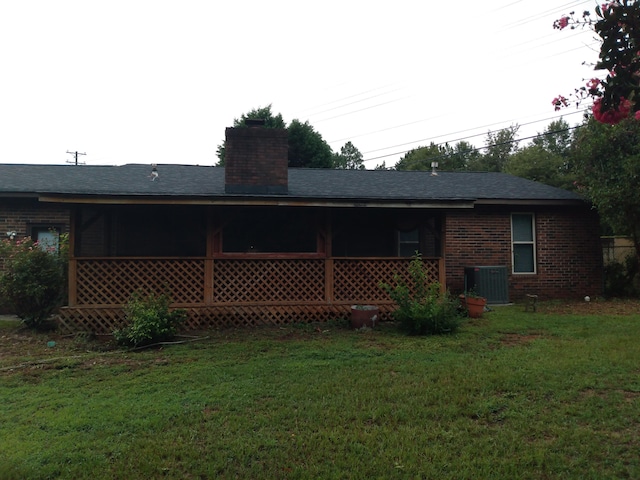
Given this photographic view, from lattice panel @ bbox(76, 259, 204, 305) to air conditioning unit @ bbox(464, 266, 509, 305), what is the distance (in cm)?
639

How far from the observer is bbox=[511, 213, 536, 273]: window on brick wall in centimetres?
1156

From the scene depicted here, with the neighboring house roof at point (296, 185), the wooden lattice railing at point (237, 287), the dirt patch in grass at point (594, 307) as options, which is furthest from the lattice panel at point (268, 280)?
the dirt patch in grass at point (594, 307)

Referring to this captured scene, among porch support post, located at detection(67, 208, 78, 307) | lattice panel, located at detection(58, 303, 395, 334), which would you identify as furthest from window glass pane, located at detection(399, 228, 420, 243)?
porch support post, located at detection(67, 208, 78, 307)

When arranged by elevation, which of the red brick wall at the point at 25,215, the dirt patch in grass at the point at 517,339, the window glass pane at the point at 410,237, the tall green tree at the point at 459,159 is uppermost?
the tall green tree at the point at 459,159

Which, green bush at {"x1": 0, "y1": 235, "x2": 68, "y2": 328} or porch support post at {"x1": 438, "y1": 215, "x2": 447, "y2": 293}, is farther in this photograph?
porch support post at {"x1": 438, "y1": 215, "x2": 447, "y2": 293}

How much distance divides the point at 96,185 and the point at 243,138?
3.20m

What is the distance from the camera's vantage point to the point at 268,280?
8578 millimetres

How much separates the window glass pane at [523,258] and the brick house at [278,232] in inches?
1.5

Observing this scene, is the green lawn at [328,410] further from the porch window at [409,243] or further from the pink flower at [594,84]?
the porch window at [409,243]

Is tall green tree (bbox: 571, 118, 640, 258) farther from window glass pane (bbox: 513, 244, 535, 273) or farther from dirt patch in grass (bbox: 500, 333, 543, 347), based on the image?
dirt patch in grass (bbox: 500, 333, 543, 347)

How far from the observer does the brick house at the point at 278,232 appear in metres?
8.11

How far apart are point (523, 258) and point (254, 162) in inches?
295

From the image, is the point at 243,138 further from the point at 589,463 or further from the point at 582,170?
the point at 582,170

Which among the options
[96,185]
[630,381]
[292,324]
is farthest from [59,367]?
[630,381]
